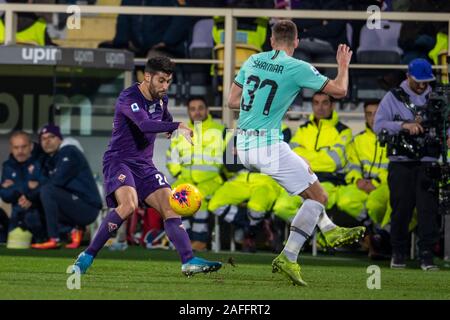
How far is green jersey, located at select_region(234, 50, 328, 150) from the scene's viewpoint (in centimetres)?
1071

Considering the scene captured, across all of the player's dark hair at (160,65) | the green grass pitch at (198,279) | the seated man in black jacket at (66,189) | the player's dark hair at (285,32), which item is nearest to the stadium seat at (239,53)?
the seated man in black jacket at (66,189)

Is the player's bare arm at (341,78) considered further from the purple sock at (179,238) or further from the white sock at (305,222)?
the purple sock at (179,238)

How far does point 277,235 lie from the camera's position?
51.0 ft

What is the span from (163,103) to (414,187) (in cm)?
344

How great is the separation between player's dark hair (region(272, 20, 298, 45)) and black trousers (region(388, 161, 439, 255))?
3.16 metres

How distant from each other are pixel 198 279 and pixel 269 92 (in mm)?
1671

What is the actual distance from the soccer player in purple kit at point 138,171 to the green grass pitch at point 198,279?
27 centimetres

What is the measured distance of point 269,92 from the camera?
35.4ft

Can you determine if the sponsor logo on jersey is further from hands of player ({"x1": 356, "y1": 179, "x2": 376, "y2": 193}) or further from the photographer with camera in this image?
hands of player ({"x1": 356, "y1": 179, "x2": 376, "y2": 193})

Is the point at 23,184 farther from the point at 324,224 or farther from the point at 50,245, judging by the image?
the point at 324,224

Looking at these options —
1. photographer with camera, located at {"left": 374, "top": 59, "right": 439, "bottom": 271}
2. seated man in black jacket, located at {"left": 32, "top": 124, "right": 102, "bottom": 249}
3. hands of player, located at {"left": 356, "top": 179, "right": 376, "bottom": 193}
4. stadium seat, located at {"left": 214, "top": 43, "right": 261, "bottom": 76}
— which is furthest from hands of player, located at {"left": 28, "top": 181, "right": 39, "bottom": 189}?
photographer with camera, located at {"left": 374, "top": 59, "right": 439, "bottom": 271}
